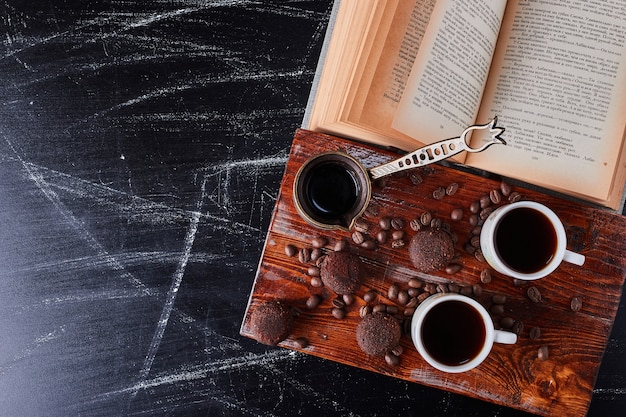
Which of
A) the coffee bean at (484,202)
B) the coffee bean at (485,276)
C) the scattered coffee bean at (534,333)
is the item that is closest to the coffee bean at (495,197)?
the coffee bean at (484,202)

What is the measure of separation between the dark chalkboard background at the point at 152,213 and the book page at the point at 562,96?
35 centimetres

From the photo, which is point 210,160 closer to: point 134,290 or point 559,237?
point 134,290

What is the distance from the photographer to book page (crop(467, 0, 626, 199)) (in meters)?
0.90

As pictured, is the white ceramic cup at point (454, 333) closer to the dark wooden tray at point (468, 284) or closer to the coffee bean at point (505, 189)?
the dark wooden tray at point (468, 284)

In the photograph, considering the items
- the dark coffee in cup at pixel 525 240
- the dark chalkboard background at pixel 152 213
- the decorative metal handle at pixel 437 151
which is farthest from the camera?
the dark chalkboard background at pixel 152 213

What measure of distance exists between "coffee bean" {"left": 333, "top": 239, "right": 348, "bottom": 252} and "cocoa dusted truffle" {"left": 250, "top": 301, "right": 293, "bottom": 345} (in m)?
0.12

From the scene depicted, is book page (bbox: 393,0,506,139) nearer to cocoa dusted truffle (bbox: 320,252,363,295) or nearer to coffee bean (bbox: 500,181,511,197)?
coffee bean (bbox: 500,181,511,197)

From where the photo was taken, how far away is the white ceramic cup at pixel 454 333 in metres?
0.80

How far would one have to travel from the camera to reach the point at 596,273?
2.95 ft

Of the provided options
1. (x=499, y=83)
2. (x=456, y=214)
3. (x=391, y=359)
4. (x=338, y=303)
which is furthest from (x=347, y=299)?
(x=499, y=83)

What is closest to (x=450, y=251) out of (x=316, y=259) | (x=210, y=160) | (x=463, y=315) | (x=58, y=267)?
(x=463, y=315)

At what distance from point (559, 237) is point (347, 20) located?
0.47 meters

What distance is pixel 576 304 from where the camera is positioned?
2.93 feet

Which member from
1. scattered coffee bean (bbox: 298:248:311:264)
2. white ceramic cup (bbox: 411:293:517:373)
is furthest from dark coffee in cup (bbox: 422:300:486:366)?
scattered coffee bean (bbox: 298:248:311:264)
